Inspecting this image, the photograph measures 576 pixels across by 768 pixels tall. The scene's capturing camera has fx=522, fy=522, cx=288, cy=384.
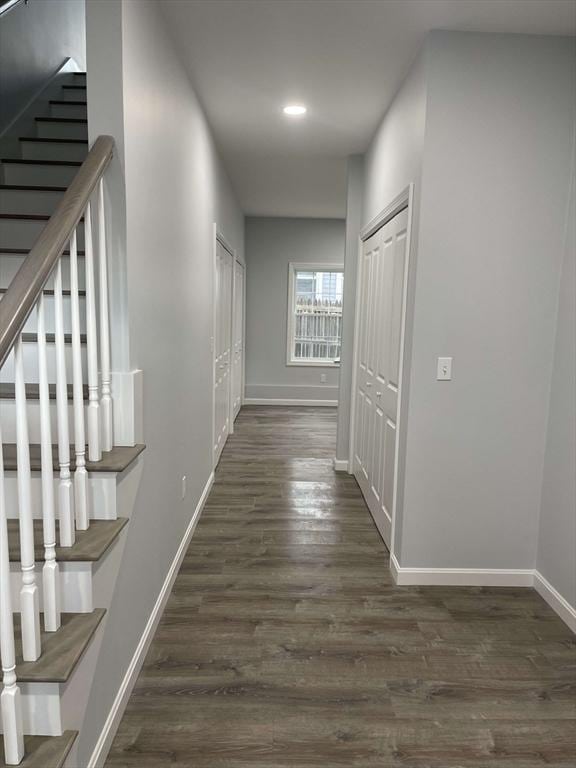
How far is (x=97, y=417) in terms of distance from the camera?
5.34ft

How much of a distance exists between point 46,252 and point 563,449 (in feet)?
7.75

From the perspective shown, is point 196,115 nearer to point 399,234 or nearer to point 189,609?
point 399,234

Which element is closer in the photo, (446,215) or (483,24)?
(483,24)

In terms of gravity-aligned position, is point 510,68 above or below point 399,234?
above

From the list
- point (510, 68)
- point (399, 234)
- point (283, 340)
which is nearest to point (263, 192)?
point (283, 340)

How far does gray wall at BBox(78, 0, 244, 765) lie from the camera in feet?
5.67

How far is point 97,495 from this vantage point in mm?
1647

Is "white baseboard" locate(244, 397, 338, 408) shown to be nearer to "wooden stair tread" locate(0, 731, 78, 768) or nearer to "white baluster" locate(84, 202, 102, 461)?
"white baluster" locate(84, 202, 102, 461)

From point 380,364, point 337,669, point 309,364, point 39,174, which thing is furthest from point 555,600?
point 309,364

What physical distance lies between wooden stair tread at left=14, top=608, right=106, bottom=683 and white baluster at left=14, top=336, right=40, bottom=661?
3 cm

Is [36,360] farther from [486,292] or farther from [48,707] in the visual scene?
[486,292]

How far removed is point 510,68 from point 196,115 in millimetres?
1746

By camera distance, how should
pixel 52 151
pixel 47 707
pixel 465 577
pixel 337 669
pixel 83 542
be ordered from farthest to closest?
pixel 52 151, pixel 465 577, pixel 337 669, pixel 83 542, pixel 47 707

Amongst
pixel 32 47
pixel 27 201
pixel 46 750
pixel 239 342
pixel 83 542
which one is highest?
pixel 32 47
